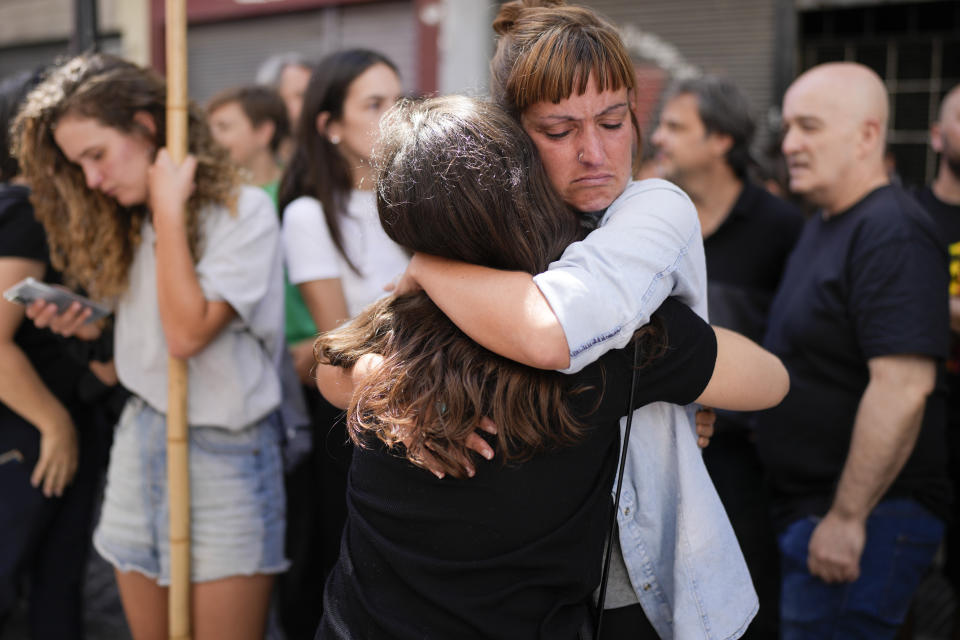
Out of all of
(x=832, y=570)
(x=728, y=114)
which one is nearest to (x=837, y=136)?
(x=728, y=114)

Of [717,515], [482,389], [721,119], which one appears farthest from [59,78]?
[721,119]

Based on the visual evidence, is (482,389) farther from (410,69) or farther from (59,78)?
(410,69)

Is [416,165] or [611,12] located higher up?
[611,12]

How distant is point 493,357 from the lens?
1.39 m

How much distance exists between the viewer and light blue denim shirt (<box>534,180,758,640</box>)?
1407 mm

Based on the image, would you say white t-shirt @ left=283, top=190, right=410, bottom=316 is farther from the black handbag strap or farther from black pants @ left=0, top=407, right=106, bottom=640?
the black handbag strap

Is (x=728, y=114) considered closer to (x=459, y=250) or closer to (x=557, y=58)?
(x=557, y=58)

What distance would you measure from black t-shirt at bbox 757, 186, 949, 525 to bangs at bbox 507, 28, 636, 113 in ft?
3.90

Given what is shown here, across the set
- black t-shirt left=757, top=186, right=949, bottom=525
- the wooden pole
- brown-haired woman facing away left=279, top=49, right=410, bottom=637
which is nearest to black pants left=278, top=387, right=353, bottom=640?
brown-haired woman facing away left=279, top=49, right=410, bottom=637

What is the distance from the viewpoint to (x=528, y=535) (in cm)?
138

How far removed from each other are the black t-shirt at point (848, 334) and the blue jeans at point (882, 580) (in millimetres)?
67

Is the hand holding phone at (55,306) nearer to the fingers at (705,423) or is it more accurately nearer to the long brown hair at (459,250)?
the long brown hair at (459,250)

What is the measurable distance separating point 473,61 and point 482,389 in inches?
140

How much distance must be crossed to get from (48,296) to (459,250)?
1489 mm
